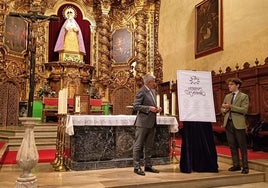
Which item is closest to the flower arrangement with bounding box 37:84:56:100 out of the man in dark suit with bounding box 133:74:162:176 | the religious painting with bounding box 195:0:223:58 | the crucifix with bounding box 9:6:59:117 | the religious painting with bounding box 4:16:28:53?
the crucifix with bounding box 9:6:59:117

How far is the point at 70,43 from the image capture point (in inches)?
455

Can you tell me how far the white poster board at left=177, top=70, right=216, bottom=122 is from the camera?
458cm

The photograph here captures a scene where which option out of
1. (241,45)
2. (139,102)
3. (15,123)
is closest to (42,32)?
(15,123)

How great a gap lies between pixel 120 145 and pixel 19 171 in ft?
5.62

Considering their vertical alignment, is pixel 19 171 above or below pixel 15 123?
below

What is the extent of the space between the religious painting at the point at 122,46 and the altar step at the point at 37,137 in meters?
5.12

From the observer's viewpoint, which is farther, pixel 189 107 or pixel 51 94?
pixel 51 94

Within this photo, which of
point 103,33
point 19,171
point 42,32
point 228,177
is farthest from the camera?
point 103,33

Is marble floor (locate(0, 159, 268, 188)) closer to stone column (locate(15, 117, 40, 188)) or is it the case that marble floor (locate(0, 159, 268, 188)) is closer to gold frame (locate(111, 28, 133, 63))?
stone column (locate(15, 117, 40, 188))

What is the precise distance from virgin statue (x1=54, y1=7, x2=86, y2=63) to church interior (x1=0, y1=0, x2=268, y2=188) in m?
0.04

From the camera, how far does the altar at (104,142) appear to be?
15.8 ft

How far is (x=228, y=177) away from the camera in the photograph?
4336 mm

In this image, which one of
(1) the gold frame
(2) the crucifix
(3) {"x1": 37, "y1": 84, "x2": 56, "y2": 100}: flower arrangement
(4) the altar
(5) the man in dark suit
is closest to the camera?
(5) the man in dark suit

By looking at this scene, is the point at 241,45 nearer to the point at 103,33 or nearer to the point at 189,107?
the point at 189,107
